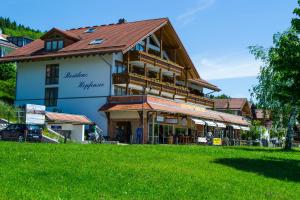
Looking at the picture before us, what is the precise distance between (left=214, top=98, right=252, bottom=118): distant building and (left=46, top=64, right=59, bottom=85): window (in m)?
47.3

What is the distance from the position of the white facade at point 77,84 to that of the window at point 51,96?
0.43 m

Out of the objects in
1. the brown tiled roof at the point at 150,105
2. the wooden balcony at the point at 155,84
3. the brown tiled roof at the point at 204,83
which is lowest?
the brown tiled roof at the point at 150,105

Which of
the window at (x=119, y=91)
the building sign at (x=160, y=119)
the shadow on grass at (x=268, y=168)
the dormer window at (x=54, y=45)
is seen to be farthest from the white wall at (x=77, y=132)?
the shadow on grass at (x=268, y=168)

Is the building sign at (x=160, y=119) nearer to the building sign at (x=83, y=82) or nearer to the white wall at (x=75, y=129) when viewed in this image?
the building sign at (x=83, y=82)

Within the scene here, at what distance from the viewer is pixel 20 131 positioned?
32031 millimetres

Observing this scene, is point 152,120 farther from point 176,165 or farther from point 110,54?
point 176,165

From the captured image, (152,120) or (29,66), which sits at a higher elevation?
(29,66)

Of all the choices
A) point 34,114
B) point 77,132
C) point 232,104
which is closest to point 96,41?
point 77,132

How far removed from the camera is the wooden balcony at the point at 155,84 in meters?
47.0

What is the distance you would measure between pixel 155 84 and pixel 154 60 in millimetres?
2549

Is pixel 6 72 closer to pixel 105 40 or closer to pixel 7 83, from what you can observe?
pixel 7 83

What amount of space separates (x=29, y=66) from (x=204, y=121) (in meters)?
19.2

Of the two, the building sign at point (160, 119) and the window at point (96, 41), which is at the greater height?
the window at point (96, 41)

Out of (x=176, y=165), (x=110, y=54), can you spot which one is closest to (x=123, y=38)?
(x=110, y=54)
